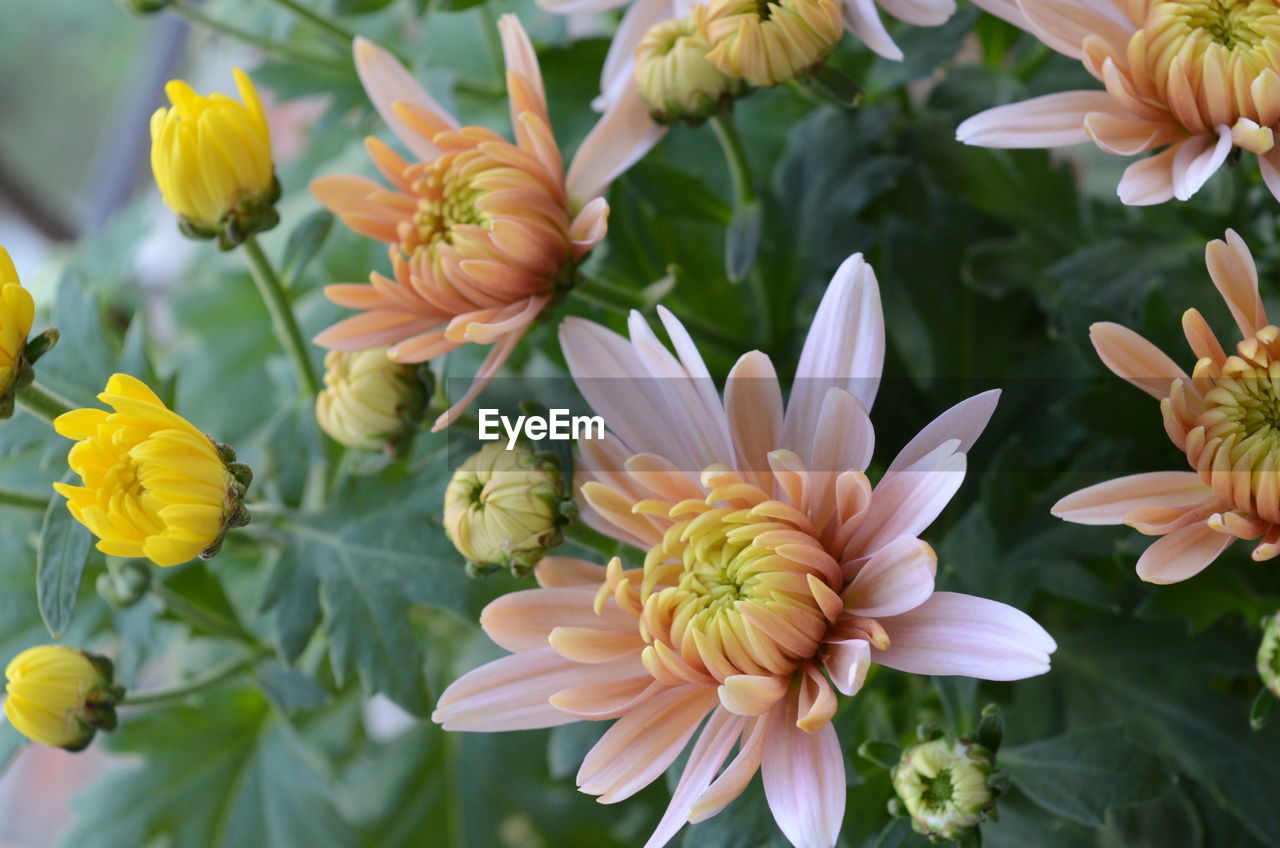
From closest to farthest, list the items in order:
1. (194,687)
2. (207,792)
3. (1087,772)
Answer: (1087,772) < (194,687) < (207,792)

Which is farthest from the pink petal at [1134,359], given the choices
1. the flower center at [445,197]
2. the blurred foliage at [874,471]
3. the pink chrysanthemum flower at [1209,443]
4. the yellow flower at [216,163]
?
the yellow flower at [216,163]

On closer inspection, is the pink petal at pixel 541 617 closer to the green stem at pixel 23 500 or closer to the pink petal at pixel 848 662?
the pink petal at pixel 848 662

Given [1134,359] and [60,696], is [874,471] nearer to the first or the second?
[1134,359]

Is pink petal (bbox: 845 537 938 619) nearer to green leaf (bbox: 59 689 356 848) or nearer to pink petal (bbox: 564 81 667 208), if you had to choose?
pink petal (bbox: 564 81 667 208)

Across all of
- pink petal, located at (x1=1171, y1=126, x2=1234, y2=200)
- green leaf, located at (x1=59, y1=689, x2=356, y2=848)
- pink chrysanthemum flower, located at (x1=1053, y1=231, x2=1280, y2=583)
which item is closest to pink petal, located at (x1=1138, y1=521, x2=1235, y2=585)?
pink chrysanthemum flower, located at (x1=1053, y1=231, x2=1280, y2=583)

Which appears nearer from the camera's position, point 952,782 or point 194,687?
point 952,782

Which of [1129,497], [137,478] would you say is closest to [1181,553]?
[1129,497]
